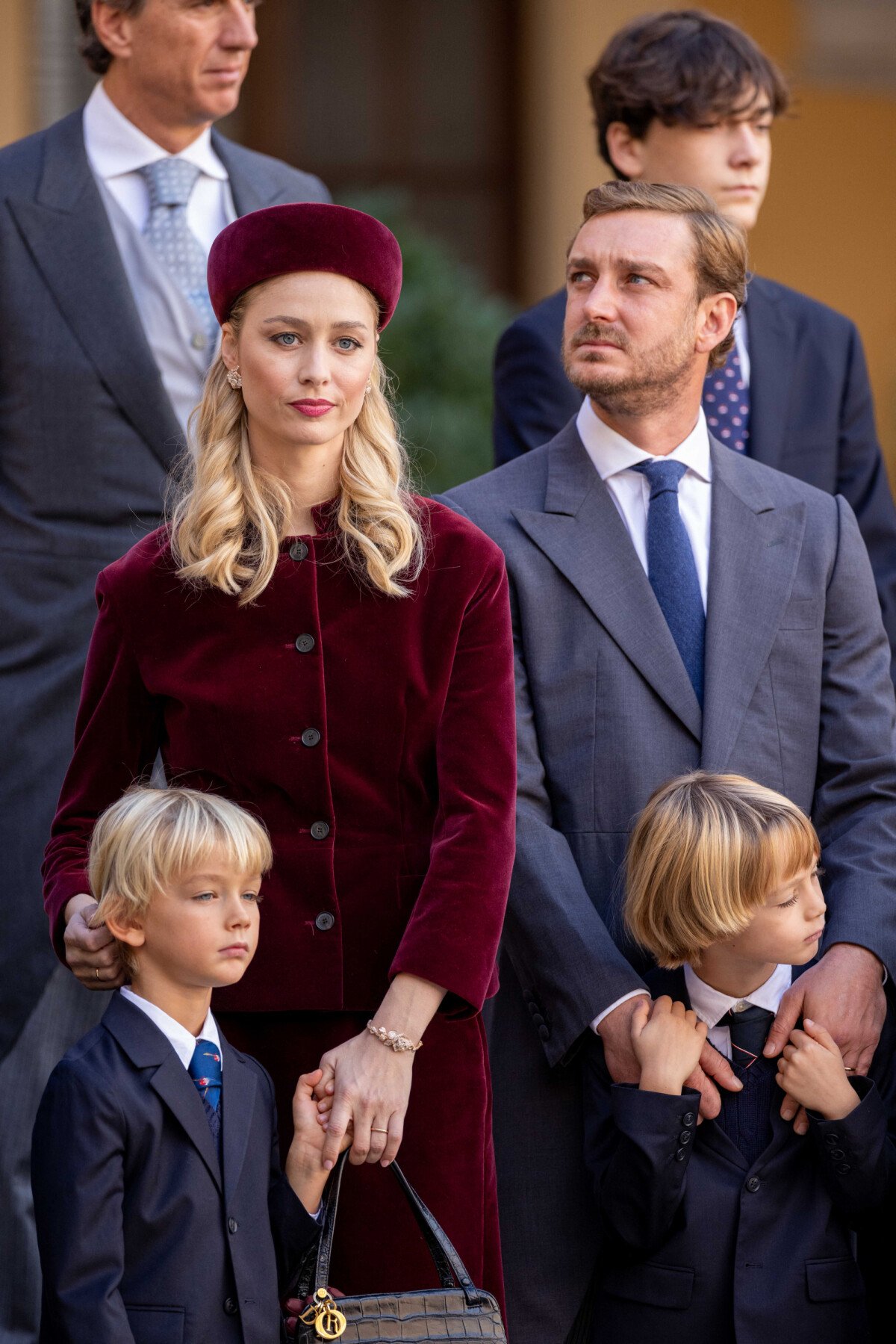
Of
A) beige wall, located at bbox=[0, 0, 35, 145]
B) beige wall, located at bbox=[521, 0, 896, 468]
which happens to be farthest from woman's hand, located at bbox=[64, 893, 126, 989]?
beige wall, located at bbox=[521, 0, 896, 468]

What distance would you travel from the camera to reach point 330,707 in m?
2.62

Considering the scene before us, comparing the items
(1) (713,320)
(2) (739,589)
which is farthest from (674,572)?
(1) (713,320)

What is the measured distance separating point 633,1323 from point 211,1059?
33.6 inches

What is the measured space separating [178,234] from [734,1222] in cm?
215

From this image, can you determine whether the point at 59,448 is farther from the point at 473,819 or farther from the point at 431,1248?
the point at 431,1248

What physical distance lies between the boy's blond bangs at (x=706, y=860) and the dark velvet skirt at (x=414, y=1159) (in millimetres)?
357

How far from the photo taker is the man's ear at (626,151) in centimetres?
419

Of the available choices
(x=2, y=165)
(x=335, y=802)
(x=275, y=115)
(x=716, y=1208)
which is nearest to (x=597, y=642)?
(x=335, y=802)

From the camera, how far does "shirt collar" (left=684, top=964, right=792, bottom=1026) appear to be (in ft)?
9.52

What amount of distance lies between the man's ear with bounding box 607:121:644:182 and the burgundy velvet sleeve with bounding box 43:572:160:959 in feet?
6.54

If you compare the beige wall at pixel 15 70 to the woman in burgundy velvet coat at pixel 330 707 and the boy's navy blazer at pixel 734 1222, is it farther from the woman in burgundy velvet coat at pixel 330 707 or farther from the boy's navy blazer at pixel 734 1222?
the boy's navy blazer at pixel 734 1222

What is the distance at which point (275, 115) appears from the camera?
780cm

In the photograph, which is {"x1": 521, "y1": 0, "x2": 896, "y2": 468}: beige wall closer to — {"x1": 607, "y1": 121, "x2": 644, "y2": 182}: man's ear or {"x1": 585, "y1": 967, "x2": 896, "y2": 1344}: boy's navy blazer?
{"x1": 607, "y1": 121, "x2": 644, "y2": 182}: man's ear

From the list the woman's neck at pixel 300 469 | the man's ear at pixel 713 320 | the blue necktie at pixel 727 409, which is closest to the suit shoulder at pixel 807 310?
the blue necktie at pixel 727 409
